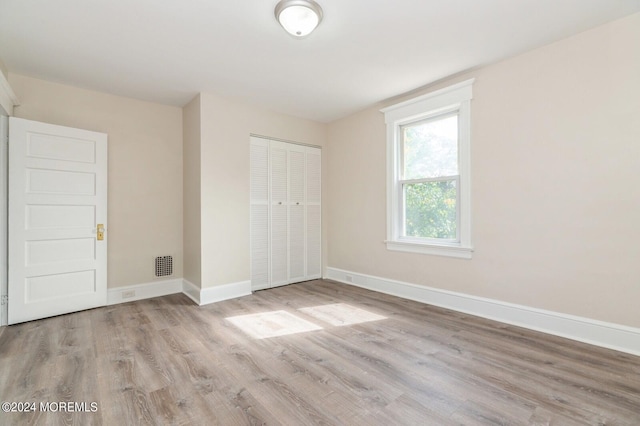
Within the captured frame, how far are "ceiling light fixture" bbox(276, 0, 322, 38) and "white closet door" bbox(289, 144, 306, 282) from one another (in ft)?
8.16

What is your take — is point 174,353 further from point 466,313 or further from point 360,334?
point 466,313

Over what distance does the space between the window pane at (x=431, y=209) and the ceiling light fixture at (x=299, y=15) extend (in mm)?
2320

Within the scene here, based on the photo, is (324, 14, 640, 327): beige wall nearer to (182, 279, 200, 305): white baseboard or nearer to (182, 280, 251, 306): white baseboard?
(182, 280, 251, 306): white baseboard

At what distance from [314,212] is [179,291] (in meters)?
2.39

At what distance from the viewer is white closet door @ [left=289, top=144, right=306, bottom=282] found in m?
4.70

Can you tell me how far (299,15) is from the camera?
214cm

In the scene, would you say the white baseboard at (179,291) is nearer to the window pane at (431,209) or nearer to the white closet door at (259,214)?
the white closet door at (259,214)

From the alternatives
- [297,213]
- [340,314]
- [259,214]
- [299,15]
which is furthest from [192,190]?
[299,15]

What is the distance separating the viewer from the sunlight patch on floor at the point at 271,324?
2.82 m

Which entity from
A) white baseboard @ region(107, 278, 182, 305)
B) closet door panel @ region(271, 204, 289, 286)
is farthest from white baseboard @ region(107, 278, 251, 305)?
closet door panel @ region(271, 204, 289, 286)

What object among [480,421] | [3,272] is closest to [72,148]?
[3,272]

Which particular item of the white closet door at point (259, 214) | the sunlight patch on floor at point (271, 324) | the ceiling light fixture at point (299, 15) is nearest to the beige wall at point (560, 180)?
the sunlight patch on floor at point (271, 324)

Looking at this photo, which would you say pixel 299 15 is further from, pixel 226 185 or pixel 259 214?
pixel 259 214

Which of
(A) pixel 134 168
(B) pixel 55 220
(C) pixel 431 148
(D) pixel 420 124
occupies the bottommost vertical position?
(B) pixel 55 220
